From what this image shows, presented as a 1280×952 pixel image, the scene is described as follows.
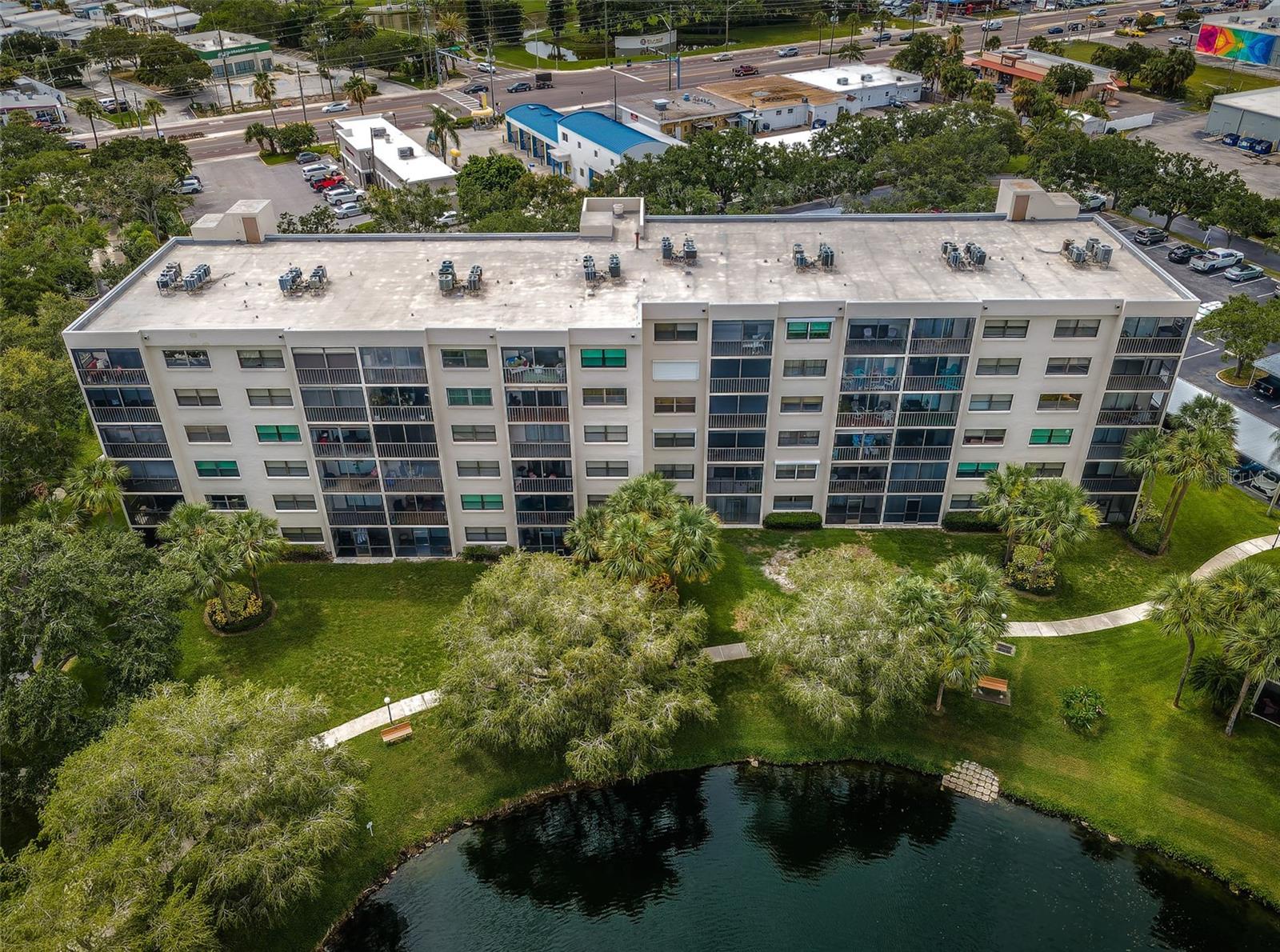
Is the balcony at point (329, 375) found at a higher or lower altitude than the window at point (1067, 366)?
higher

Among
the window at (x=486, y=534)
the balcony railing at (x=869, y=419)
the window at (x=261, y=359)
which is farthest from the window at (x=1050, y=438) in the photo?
the window at (x=261, y=359)

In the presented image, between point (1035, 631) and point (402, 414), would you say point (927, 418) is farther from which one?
point (402, 414)

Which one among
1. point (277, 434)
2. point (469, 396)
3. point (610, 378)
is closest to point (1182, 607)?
point (610, 378)

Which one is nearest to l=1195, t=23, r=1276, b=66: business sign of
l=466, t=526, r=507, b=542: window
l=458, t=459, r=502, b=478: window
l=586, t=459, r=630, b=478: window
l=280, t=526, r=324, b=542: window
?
l=586, t=459, r=630, b=478: window

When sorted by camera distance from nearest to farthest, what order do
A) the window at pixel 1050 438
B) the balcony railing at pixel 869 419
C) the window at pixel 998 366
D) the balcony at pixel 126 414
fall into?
the balcony at pixel 126 414 → the window at pixel 998 366 → the balcony railing at pixel 869 419 → the window at pixel 1050 438

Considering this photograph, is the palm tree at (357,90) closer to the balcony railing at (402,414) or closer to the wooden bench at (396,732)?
the balcony railing at (402,414)

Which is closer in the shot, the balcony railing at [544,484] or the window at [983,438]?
the balcony railing at [544,484]

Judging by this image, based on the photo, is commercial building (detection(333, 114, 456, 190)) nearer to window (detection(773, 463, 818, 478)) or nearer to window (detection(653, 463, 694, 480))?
window (detection(653, 463, 694, 480))
